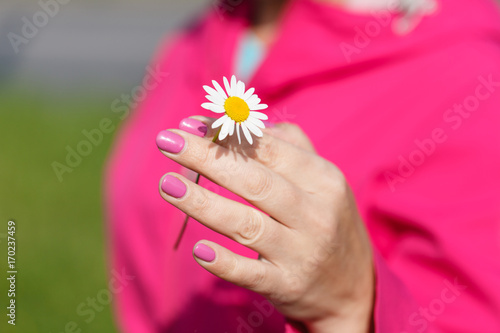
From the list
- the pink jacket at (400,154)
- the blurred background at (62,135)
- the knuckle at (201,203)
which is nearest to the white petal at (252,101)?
the knuckle at (201,203)

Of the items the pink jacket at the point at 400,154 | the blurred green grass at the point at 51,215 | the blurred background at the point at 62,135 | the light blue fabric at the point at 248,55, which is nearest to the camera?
the pink jacket at the point at 400,154

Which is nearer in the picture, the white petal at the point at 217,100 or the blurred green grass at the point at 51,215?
the white petal at the point at 217,100

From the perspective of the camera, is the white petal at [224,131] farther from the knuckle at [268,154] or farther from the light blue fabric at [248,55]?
the light blue fabric at [248,55]

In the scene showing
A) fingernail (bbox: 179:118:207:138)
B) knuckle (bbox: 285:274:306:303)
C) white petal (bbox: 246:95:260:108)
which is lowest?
knuckle (bbox: 285:274:306:303)

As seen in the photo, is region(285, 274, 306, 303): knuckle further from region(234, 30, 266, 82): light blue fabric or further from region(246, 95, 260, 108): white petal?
region(234, 30, 266, 82): light blue fabric

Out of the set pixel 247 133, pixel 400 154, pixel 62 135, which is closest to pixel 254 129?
pixel 247 133

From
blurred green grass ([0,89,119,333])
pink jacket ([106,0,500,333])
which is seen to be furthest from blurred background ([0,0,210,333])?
pink jacket ([106,0,500,333])

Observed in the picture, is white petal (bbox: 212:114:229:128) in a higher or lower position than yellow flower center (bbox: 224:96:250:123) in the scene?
lower
